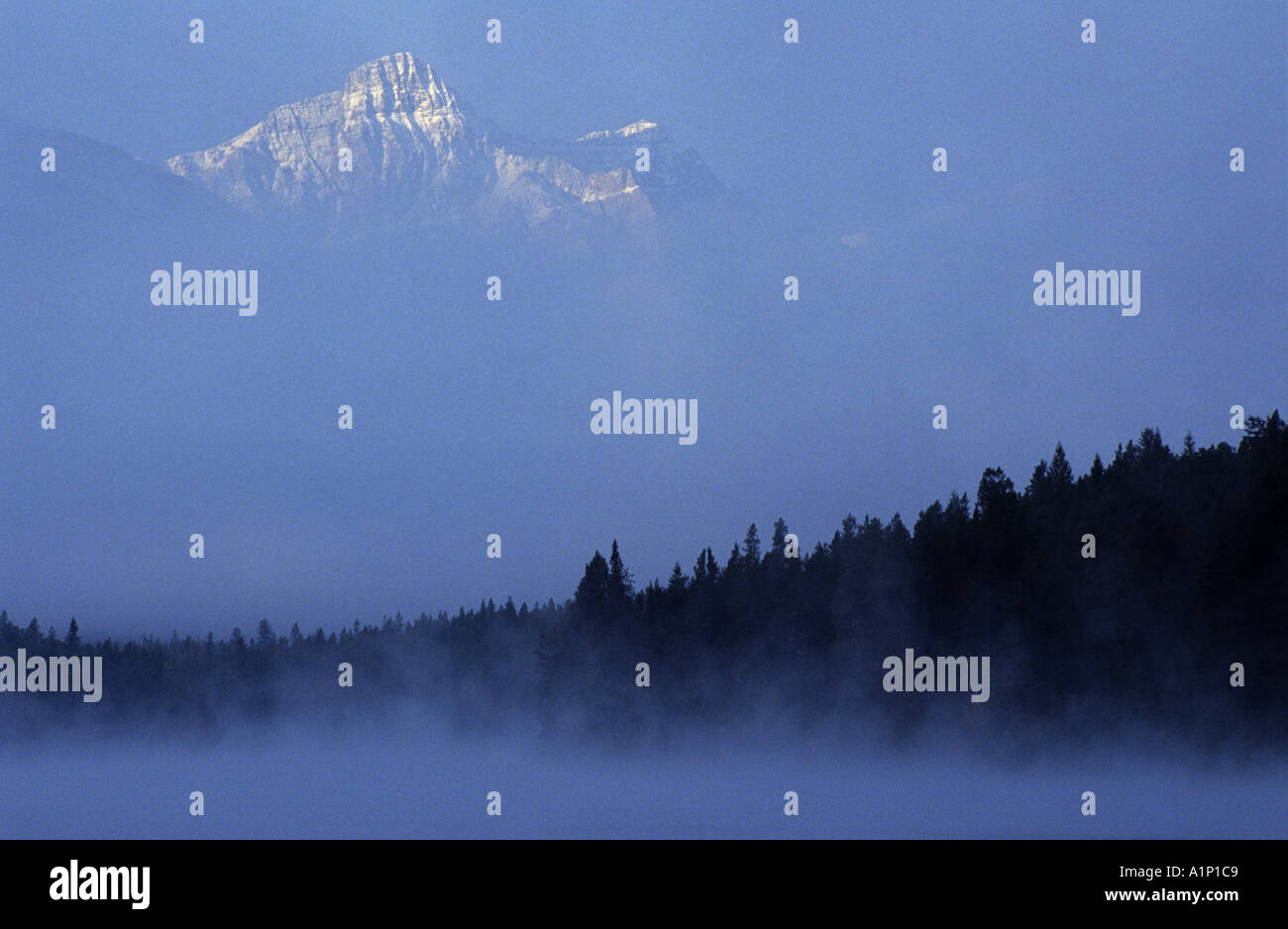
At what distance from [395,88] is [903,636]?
14.7m

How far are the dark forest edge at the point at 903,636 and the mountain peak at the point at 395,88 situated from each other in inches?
385

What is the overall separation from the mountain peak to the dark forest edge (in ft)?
32.0

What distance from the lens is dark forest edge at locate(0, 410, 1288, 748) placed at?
73.0 feet

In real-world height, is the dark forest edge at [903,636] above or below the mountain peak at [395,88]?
below

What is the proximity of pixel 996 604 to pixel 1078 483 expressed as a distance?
279cm

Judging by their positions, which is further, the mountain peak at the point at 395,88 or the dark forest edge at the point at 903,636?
the mountain peak at the point at 395,88

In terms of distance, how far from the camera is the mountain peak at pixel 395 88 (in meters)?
23.4

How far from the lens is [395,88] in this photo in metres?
23.9

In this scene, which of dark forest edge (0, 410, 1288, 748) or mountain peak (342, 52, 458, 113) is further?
mountain peak (342, 52, 458, 113)
